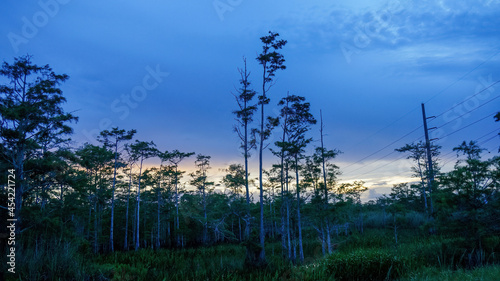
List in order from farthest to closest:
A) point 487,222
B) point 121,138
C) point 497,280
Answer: point 121,138
point 487,222
point 497,280

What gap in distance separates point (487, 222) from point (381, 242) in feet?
38.4

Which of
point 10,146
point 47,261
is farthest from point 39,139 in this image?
point 47,261

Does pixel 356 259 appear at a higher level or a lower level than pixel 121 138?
lower

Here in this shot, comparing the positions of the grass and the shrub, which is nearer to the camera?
the grass

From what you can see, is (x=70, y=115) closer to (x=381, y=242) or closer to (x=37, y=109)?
(x=37, y=109)

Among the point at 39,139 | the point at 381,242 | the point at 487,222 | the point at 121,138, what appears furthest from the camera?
the point at 121,138

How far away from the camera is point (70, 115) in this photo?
48.8 ft

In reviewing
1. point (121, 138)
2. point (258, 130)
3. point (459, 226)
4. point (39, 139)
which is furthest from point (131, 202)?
point (459, 226)

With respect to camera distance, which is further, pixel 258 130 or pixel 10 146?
pixel 258 130

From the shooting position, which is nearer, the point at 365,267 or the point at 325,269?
the point at 365,267

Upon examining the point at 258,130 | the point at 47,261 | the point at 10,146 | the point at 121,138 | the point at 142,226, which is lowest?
the point at 142,226

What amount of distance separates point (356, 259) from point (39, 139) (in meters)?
18.0

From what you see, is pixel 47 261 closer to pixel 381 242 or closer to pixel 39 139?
pixel 39 139

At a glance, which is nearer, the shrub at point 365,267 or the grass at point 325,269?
the grass at point 325,269
